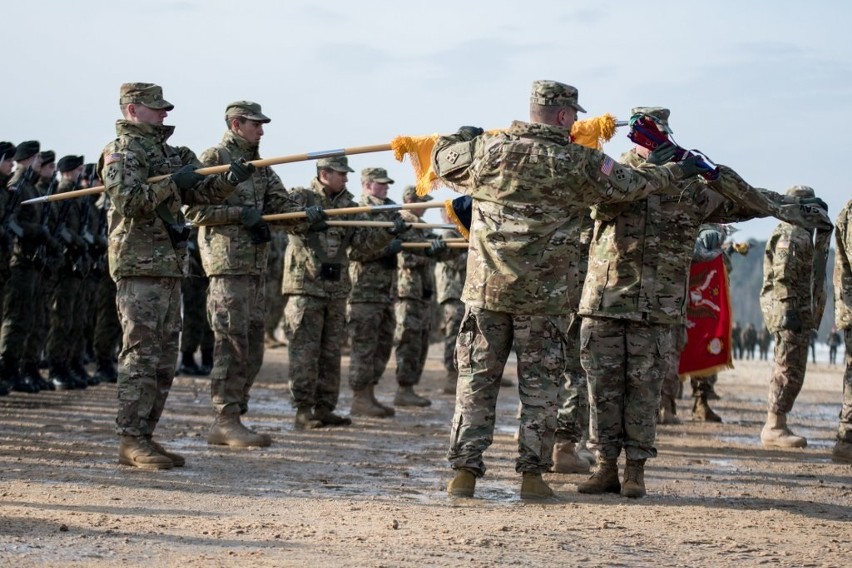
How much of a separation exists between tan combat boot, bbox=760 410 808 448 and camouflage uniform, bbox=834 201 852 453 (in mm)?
1057

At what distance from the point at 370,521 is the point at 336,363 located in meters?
5.21

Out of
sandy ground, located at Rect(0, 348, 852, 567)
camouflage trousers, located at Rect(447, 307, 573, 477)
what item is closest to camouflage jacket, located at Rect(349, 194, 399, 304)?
sandy ground, located at Rect(0, 348, 852, 567)

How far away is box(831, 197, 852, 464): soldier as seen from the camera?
1055cm

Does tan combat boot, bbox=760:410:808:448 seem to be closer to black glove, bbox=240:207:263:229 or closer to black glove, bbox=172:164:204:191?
black glove, bbox=240:207:263:229

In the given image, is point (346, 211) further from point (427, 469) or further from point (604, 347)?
point (604, 347)

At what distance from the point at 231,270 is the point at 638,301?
3641mm

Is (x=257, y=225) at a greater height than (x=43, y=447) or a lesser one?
greater

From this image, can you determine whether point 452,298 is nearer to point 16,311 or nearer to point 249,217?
point 16,311

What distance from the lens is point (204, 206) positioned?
399 inches

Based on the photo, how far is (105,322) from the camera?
53.2ft

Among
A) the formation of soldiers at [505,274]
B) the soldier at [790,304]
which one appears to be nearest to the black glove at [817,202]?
the formation of soldiers at [505,274]

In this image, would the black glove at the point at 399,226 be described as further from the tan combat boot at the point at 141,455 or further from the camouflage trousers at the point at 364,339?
the tan combat boot at the point at 141,455

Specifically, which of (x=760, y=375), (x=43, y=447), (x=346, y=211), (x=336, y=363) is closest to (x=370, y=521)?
(x=43, y=447)

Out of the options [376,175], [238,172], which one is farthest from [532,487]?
[376,175]
